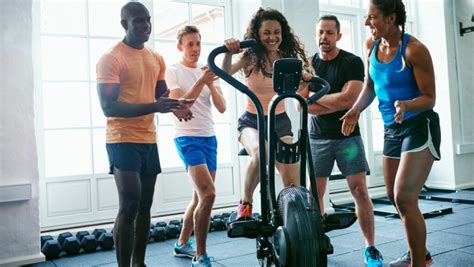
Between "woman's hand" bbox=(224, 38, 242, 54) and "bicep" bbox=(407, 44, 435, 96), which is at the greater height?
"woman's hand" bbox=(224, 38, 242, 54)

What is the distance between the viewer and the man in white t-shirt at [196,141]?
277 centimetres

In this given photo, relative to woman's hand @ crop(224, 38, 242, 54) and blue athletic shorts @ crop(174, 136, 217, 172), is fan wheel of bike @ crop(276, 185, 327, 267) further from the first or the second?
blue athletic shorts @ crop(174, 136, 217, 172)

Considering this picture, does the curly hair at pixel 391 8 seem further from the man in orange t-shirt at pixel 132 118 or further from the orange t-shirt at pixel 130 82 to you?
the orange t-shirt at pixel 130 82

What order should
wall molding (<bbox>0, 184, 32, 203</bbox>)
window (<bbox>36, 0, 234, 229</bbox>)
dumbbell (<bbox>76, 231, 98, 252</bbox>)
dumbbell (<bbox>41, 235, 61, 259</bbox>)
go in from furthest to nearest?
window (<bbox>36, 0, 234, 229</bbox>)
dumbbell (<bbox>76, 231, 98, 252</bbox>)
dumbbell (<bbox>41, 235, 61, 259</bbox>)
wall molding (<bbox>0, 184, 32, 203</bbox>)

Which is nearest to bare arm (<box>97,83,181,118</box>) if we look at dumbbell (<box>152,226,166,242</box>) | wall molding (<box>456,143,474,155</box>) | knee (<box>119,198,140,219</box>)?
knee (<box>119,198,140,219</box>)

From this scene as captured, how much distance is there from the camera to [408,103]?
2.08 m

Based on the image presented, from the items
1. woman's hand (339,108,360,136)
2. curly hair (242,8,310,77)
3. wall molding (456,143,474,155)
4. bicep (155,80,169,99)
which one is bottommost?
wall molding (456,143,474,155)

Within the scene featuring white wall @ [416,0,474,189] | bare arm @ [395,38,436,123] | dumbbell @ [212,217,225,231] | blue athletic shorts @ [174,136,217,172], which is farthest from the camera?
white wall @ [416,0,474,189]

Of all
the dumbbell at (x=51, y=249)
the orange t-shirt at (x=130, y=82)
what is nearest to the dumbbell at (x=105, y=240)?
the dumbbell at (x=51, y=249)

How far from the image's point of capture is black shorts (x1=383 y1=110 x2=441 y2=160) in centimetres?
223

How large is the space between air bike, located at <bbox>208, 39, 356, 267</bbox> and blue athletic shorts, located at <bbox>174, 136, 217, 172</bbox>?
915 mm

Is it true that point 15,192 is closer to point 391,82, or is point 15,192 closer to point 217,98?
point 217,98

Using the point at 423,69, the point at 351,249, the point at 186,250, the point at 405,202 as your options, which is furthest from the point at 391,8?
the point at 186,250

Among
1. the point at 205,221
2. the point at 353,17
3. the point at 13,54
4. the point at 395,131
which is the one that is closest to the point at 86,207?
the point at 13,54
